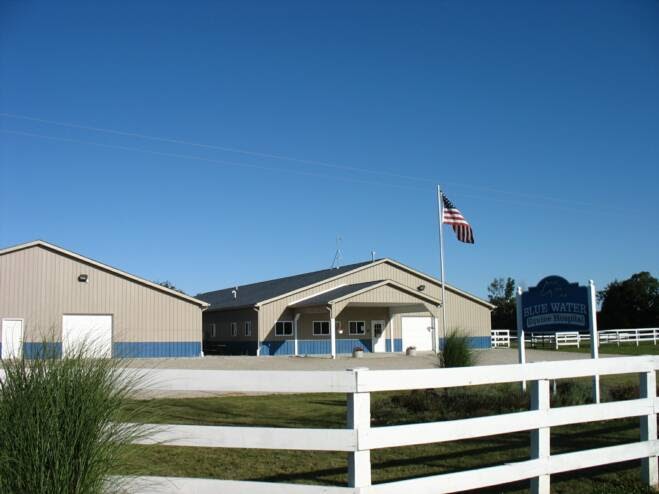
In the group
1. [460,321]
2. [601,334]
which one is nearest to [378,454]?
[460,321]

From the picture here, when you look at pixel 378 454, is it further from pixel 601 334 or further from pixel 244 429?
pixel 601 334

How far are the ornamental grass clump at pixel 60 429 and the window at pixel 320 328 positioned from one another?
37.1 meters

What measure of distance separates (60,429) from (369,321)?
1527 inches

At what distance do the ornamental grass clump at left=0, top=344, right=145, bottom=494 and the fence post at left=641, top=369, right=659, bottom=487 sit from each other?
16.5ft

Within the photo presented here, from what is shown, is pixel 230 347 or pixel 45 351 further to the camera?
pixel 230 347

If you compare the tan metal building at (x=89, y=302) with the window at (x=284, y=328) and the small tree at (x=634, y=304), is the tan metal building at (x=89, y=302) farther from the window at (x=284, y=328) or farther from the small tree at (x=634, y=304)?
the small tree at (x=634, y=304)

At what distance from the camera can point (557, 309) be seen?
13141 millimetres

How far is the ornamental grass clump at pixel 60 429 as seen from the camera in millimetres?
4012

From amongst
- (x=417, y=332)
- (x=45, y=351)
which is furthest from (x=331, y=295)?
(x=45, y=351)

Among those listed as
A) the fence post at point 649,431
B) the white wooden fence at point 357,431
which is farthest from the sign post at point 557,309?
the white wooden fence at point 357,431

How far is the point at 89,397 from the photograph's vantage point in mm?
4160

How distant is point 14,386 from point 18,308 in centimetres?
3084

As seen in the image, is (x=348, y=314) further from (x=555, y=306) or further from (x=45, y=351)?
(x=45, y=351)

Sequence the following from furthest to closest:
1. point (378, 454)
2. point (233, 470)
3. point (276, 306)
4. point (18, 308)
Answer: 1. point (276, 306)
2. point (18, 308)
3. point (378, 454)
4. point (233, 470)
